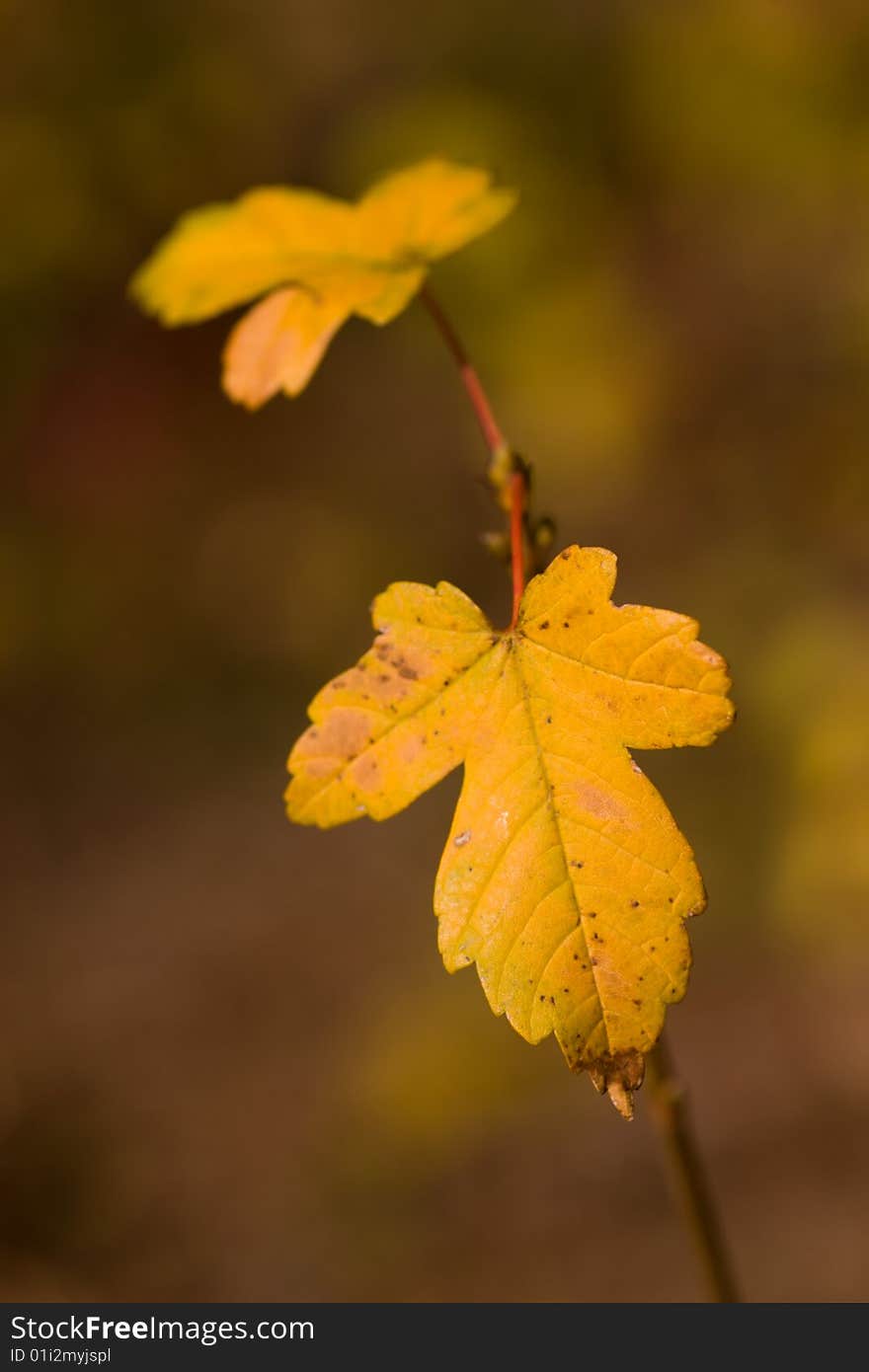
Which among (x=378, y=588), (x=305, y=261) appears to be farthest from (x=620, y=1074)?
(x=378, y=588)

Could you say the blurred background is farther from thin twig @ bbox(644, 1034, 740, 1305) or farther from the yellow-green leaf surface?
the yellow-green leaf surface

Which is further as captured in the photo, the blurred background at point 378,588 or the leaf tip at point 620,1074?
the blurred background at point 378,588

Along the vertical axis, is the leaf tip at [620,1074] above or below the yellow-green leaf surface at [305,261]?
below

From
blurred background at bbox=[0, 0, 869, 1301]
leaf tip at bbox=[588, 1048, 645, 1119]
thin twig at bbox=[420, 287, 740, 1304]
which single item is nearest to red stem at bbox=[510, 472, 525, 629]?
thin twig at bbox=[420, 287, 740, 1304]

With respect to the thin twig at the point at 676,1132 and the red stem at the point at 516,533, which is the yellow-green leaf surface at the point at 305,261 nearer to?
the thin twig at the point at 676,1132

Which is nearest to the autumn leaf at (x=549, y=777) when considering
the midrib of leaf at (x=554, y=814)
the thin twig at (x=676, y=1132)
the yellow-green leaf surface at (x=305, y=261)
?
the midrib of leaf at (x=554, y=814)
